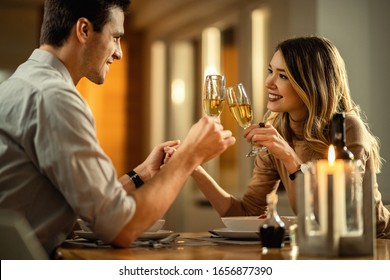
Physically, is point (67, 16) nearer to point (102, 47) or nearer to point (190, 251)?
point (102, 47)

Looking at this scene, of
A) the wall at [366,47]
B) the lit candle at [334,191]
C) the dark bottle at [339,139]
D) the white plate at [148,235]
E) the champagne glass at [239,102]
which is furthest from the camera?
the wall at [366,47]

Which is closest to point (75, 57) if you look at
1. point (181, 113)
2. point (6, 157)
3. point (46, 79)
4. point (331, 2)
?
point (46, 79)

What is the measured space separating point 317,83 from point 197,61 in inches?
150

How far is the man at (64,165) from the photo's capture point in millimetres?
1424

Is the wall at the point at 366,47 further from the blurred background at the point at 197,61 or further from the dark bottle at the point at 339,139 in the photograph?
the dark bottle at the point at 339,139

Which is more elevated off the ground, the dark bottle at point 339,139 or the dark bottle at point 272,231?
the dark bottle at point 339,139

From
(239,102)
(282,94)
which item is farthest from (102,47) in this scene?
(282,94)

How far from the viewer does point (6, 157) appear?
152 cm

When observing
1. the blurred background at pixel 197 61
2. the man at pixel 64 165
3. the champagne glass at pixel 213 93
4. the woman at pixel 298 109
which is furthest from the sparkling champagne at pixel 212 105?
the blurred background at pixel 197 61

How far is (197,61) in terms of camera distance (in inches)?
244

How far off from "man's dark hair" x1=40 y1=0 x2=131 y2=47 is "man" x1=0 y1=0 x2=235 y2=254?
2 cm

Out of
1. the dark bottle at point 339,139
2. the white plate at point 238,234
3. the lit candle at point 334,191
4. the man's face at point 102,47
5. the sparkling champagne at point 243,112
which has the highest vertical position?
the man's face at point 102,47

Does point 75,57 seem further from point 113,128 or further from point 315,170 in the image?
point 113,128

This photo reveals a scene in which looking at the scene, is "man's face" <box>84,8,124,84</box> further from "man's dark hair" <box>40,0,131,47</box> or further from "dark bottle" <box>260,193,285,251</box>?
"dark bottle" <box>260,193,285,251</box>
